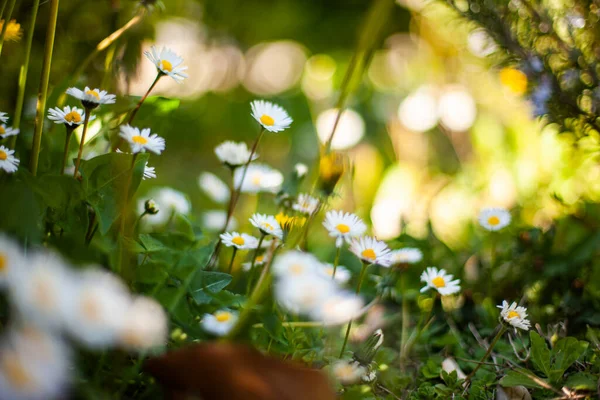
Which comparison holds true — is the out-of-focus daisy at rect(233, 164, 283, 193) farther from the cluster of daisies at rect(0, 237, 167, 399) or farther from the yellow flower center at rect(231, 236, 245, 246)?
the cluster of daisies at rect(0, 237, 167, 399)

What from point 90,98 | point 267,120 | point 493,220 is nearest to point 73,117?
point 90,98

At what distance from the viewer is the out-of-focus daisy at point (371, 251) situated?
0.50 metres

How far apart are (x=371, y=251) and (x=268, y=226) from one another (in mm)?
109

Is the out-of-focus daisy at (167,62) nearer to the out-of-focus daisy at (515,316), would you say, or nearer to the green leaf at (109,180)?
the green leaf at (109,180)

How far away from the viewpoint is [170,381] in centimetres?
37

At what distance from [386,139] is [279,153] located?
379 millimetres

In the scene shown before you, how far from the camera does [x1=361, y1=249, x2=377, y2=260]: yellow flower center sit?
0.50 m

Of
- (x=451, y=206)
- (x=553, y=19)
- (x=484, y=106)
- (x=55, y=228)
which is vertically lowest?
(x=451, y=206)

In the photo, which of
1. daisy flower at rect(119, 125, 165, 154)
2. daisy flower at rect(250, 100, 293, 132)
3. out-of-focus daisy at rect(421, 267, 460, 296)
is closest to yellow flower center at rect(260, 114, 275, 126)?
daisy flower at rect(250, 100, 293, 132)

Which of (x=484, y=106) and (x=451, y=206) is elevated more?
(x=484, y=106)

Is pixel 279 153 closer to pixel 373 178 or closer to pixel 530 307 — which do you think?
pixel 373 178

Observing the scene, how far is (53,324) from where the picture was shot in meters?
0.28

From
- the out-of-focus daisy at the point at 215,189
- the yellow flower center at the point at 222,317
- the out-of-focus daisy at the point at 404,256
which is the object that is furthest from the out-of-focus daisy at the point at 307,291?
the out-of-focus daisy at the point at 215,189

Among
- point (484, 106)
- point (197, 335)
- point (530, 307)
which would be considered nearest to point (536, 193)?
point (530, 307)
